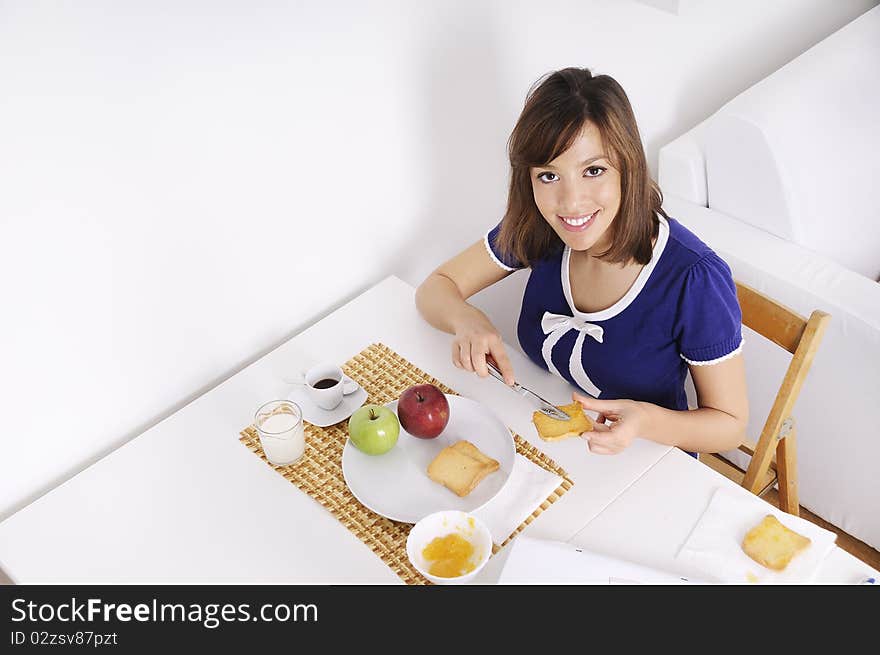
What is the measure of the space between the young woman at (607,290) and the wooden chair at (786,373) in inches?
2.9

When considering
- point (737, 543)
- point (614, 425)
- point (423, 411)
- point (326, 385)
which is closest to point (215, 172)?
point (326, 385)

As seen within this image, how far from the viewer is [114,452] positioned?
135 centimetres

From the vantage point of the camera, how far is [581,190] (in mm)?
1250

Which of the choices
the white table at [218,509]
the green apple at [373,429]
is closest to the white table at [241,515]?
Answer: the white table at [218,509]

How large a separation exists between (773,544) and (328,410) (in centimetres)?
71

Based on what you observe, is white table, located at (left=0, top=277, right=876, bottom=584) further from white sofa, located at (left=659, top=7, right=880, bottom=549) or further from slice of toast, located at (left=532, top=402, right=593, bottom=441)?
white sofa, located at (left=659, top=7, right=880, bottom=549)

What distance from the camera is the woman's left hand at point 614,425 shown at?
1213 mm

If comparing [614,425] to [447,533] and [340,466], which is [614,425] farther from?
[340,466]

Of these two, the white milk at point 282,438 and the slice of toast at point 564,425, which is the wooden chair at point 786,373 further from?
the white milk at point 282,438

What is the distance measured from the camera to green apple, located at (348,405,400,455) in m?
1.26

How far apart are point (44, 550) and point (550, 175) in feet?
3.08
